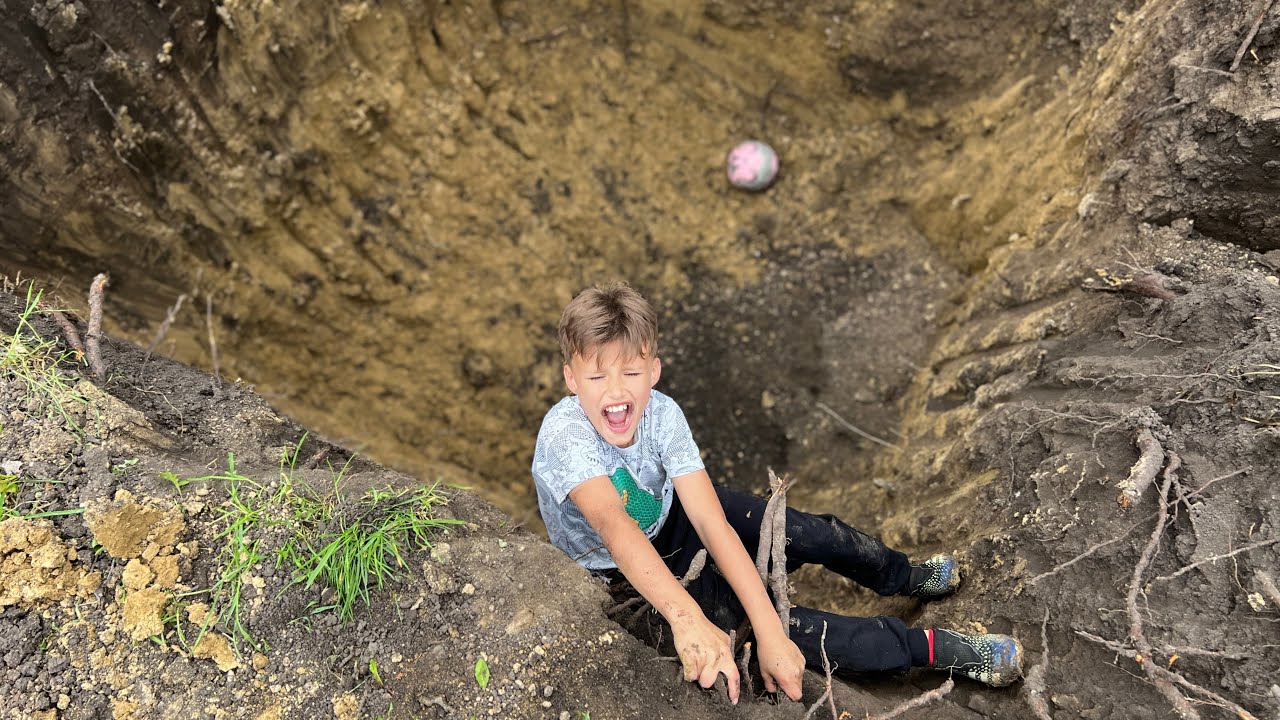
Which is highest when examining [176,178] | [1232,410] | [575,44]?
[575,44]

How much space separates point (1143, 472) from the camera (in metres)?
1.88

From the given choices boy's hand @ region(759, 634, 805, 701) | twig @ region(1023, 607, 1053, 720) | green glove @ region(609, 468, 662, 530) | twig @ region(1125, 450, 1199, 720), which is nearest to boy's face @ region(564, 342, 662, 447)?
green glove @ region(609, 468, 662, 530)

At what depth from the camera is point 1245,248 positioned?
2.40 metres

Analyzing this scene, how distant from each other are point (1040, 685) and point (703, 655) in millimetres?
862

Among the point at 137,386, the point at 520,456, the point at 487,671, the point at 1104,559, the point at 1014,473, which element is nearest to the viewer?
the point at 487,671

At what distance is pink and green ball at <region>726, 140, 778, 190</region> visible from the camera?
13.3 ft

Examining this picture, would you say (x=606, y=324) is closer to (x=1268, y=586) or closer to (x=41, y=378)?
(x=41, y=378)


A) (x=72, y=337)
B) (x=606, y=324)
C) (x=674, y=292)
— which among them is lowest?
(x=674, y=292)

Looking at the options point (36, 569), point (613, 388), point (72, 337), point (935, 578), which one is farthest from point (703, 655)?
point (72, 337)

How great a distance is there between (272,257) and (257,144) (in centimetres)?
53

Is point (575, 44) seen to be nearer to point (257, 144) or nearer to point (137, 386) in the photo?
point (257, 144)

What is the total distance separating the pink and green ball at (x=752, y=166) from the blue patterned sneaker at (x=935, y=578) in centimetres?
242

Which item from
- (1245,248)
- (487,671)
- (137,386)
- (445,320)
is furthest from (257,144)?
(1245,248)

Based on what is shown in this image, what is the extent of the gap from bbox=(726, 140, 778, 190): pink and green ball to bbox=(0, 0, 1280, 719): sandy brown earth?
4.3 inches
